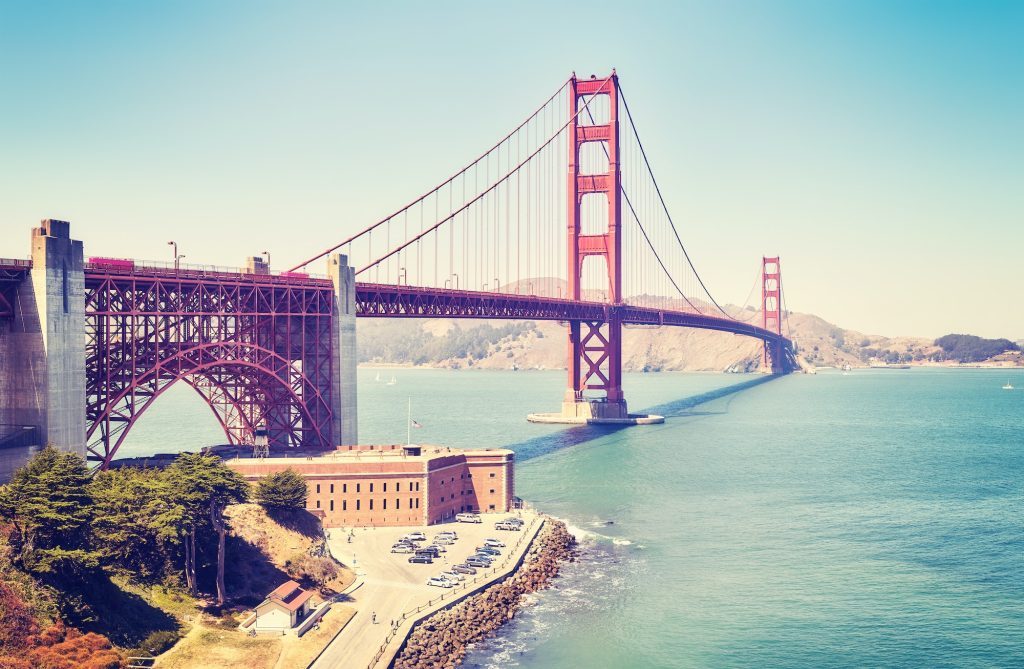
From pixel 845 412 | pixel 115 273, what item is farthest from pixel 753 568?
pixel 845 412

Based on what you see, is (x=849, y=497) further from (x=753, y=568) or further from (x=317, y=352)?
(x=317, y=352)

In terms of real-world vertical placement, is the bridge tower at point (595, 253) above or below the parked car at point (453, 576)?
above

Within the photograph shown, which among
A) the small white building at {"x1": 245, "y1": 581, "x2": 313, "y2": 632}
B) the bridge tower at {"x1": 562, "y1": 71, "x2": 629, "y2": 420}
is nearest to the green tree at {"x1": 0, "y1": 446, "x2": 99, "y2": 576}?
the small white building at {"x1": 245, "y1": 581, "x2": 313, "y2": 632}

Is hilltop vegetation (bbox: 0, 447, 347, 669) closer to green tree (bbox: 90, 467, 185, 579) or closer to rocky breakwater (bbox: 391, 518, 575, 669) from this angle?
green tree (bbox: 90, 467, 185, 579)

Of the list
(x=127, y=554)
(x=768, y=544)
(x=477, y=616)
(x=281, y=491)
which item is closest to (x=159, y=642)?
(x=127, y=554)

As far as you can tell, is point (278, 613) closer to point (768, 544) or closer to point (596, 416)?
point (768, 544)

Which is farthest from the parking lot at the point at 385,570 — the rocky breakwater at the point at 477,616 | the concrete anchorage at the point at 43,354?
the concrete anchorage at the point at 43,354

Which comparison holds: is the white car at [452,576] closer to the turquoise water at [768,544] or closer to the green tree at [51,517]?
the turquoise water at [768,544]
